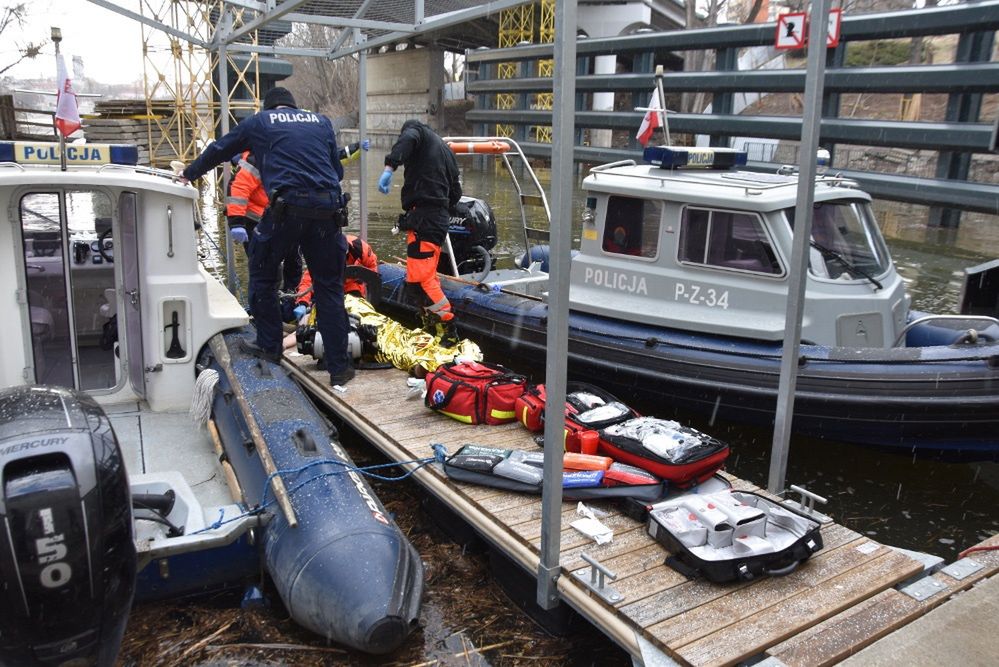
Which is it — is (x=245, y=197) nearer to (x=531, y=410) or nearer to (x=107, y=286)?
(x=107, y=286)

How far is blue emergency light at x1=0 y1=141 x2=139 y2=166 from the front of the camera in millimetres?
4316

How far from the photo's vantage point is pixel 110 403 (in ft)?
15.4

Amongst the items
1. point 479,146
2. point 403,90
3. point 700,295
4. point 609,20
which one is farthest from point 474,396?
point 403,90

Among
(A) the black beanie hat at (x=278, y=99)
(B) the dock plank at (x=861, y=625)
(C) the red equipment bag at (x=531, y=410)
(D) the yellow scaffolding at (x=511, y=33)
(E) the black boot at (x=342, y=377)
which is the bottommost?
(B) the dock plank at (x=861, y=625)

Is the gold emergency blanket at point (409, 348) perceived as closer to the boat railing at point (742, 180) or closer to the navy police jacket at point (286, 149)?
the navy police jacket at point (286, 149)

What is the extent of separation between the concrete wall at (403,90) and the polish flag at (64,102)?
26.9 m

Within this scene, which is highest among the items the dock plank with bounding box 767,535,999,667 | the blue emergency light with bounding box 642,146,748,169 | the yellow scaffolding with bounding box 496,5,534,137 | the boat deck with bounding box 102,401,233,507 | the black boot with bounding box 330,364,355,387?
the yellow scaffolding with bounding box 496,5,534,137

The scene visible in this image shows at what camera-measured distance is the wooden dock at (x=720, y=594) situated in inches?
104

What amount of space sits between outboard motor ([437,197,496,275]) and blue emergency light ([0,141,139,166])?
3.44 m

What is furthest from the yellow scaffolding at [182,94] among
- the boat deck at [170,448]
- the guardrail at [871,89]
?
the boat deck at [170,448]

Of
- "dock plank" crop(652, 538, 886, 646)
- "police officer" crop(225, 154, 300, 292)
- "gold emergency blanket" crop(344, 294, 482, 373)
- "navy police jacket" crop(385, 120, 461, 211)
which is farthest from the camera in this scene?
"police officer" crop(225, 154, 300, 292)

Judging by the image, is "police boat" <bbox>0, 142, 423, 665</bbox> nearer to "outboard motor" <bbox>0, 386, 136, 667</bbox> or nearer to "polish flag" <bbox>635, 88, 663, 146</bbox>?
"outboard motor" <bbox>0, 386, 136, 667</bbox>

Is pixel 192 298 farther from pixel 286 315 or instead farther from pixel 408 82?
pixel 408 82

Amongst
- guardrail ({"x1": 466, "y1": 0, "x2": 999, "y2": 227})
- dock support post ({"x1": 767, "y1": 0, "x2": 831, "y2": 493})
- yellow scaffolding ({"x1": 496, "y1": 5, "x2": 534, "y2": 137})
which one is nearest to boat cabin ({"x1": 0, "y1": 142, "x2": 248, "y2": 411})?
dock support post ({"x1": 767, "y1": 0, "x2": 831, "y2": 493})
